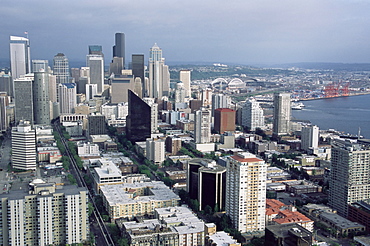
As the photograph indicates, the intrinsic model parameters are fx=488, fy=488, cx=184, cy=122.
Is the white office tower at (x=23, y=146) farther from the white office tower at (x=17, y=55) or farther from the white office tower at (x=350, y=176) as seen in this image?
the white office tower at (x=17, y=55)

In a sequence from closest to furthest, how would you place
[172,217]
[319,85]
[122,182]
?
[172,217]
[122,182]
[319,85]

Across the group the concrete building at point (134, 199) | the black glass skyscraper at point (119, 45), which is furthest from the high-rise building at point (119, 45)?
the concrete building at point (134, 199)

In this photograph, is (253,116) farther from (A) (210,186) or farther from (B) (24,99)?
(A) (210,186)

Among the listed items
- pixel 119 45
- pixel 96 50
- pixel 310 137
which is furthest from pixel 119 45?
pixel 310 137

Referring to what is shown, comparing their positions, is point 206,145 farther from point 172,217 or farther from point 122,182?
point 172,217

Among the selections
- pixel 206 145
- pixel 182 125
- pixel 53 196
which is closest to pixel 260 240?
pixel 53 196
